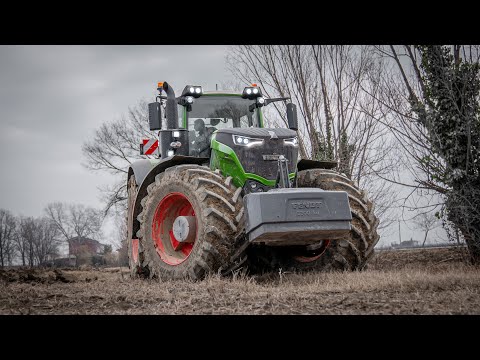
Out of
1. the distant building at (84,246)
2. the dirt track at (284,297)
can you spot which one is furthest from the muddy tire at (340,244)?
the distant building at (84,246)

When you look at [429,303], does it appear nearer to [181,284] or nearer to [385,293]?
[385,293]

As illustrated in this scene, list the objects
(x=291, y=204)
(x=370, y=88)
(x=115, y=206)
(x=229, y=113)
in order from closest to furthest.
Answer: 1. (x=291, y=204)
2. (x=229, y=113)
3. (x=370, y=88)
4. (x=115, y=206)

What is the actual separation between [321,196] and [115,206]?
19145 mm

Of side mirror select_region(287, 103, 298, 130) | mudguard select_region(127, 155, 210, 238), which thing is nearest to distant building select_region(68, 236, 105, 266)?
mudguard select_region(127, 155, 210, 238)

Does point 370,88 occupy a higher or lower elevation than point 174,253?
higher

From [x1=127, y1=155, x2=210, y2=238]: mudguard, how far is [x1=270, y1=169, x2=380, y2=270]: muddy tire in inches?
63.4

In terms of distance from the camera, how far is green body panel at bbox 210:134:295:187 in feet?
24.2

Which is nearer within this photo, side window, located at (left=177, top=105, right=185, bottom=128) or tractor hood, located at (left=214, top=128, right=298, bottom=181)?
tractor hood, located at (left=214, top=128, right=298, bottom=181)

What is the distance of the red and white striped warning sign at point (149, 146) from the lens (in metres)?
11.6

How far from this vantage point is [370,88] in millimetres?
13094

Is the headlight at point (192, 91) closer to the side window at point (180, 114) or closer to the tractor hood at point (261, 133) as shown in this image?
the side window at point (180, 114)

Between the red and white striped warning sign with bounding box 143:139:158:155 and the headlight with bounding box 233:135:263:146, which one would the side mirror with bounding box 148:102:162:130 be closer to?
the headlight with bounding box 233:135:263:146

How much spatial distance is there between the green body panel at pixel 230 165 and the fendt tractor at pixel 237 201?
1 centimetres
